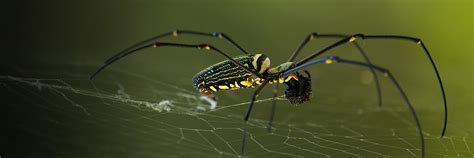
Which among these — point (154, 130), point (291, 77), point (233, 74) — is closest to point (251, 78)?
point (233, 74)

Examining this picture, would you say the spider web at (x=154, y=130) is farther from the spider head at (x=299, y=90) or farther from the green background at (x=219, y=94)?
the spider head at (x=299, y=90)

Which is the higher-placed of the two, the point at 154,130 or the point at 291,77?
the point at 291,77

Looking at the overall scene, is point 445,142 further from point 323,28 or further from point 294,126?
point 323,28

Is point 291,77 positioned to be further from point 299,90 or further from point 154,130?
point 154,130

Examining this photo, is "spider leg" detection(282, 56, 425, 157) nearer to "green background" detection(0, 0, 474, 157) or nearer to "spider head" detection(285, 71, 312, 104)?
"spider head" detection(285, 71, 312, 104)

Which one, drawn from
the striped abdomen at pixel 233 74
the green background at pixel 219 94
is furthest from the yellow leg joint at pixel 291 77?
the green background at pixel 219 94

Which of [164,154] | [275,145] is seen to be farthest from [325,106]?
[164,154]

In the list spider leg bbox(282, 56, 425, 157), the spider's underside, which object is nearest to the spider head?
the spider's underside
